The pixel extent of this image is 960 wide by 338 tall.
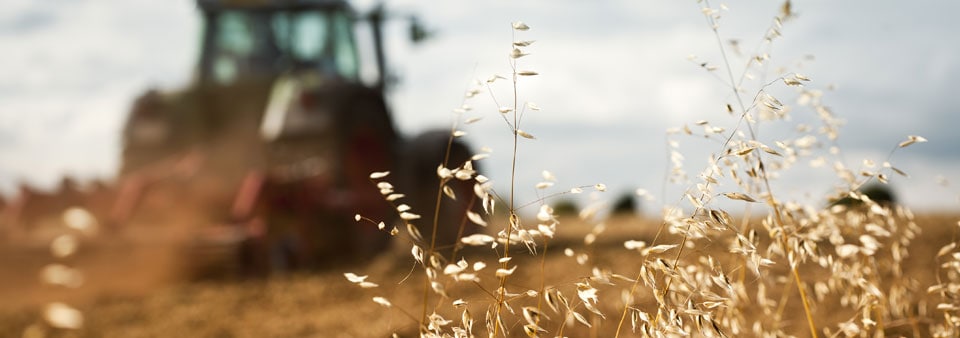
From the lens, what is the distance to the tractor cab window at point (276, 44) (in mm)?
8867

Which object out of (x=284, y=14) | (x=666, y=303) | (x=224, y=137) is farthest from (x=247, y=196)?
(x=666, y=303)

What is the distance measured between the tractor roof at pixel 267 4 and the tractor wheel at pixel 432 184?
1721 millimetres

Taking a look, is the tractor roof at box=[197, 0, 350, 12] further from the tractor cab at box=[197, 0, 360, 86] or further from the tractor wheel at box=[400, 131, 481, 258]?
the tractor wheel at box=[400, 131, 481, 258]

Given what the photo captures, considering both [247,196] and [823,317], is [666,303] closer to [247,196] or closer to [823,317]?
[823,317]

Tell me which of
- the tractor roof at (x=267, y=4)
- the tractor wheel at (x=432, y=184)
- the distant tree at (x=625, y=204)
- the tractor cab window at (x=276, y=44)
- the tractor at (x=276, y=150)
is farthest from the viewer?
the distant tree at (x=625, y=204)

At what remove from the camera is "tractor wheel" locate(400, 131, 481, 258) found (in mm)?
8641

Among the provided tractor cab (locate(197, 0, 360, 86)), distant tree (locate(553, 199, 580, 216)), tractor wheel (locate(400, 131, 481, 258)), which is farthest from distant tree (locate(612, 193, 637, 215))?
tractor cab (locate(197, 0, 360, 86))

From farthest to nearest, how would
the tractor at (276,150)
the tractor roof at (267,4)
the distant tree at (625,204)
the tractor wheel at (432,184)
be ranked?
the distant tree at (625,204)
the tractor roof at (267,4)
the tractor wheel at (432,184)
the tractor at (276,150)

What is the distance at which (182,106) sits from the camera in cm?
891

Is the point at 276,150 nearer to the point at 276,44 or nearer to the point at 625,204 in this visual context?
the point at 276,44

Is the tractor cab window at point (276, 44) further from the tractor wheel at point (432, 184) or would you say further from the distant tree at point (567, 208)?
the distant tree at point (567, 208)

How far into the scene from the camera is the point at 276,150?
785 cm

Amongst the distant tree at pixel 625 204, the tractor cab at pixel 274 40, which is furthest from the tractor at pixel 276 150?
the distant tree at pixel 625 204

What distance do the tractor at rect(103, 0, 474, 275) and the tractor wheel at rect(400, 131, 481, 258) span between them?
0.6 inches
